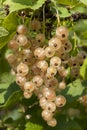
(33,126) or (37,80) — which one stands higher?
(37,80)

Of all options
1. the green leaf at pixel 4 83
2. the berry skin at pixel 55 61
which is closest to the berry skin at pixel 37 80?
the berry skin at pixel 55 61

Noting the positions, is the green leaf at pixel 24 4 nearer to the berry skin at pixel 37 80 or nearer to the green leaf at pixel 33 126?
the berry skin at pixel 37 80

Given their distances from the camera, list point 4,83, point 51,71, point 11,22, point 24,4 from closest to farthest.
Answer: point 51,71 < point 24,4 < point 11,22 < point 4,83

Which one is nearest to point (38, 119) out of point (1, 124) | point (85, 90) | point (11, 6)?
point (85, 90)

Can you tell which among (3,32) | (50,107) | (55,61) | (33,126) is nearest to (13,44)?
(3,32)

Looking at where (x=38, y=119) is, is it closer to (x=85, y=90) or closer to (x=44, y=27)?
(x=85, y=90)

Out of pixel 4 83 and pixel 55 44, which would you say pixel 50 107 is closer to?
pixel 55 44
